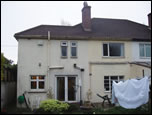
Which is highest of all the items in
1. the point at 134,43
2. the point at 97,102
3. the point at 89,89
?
the point at 134,43

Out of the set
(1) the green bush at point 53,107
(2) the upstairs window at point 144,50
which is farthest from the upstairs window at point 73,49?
(2) the upstairs window at point 144,50

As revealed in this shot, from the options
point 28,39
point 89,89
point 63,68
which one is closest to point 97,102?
point 89,89

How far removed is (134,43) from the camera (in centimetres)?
1573

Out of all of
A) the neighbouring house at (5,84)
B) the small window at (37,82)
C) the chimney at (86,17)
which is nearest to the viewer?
the neighbouring house at (5,84)

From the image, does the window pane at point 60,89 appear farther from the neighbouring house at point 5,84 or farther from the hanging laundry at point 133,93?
the hanging laundry at point 133,93

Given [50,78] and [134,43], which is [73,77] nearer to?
[50,78]

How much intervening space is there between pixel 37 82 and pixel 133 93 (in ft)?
24.7

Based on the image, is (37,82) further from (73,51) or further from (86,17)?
(86,17)

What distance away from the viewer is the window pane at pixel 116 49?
15544 millimetres

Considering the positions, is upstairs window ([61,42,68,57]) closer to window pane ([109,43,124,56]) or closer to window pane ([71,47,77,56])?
window pane ([71,47,77,56])

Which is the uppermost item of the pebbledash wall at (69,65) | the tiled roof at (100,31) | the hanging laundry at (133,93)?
the tiled roof at (100,31)

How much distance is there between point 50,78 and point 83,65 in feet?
9.72

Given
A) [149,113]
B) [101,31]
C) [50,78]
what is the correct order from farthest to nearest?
[101,31] < [50,78] < [149,113]

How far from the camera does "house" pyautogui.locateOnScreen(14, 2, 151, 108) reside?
13874 mm
